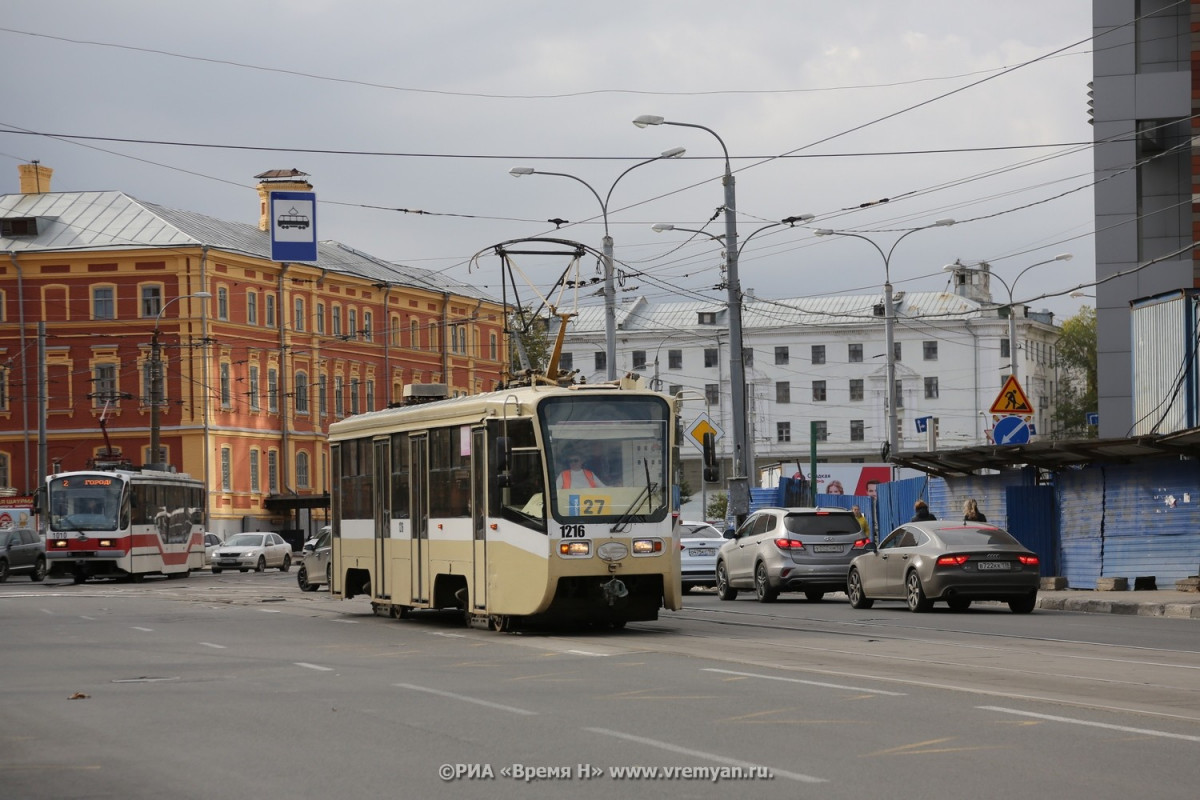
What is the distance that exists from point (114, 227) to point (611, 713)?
69413 mm

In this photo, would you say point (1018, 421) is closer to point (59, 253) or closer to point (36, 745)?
point (36, 745)

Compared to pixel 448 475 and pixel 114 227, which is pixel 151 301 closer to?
pixel 114 227

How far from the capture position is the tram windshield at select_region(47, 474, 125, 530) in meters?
47.9

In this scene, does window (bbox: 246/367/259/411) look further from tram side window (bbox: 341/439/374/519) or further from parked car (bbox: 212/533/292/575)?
tram side window (bbox: 341/439/374/519)

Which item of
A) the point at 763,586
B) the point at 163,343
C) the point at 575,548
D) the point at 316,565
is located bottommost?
the point at 316,565

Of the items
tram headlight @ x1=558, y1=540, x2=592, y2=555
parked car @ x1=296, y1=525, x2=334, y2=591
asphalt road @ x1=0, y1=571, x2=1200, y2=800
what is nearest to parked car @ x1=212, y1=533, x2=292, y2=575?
parked car @ x1=296, y1=525, x2=334, y2=591

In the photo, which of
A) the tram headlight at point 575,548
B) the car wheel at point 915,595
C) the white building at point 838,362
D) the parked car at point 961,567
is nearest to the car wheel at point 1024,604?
the parked car at point 961,567

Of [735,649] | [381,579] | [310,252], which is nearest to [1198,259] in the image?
[310,252]

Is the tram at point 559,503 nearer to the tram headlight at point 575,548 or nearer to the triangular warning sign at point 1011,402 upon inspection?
the tram headlight at point 575,548

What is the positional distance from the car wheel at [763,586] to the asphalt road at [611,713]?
732cm

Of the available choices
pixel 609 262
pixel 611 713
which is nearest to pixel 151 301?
pixel 609 262

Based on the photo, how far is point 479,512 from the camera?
69.7 ft

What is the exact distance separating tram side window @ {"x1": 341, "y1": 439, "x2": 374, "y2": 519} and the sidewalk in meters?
11.0

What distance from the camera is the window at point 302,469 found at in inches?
3246
